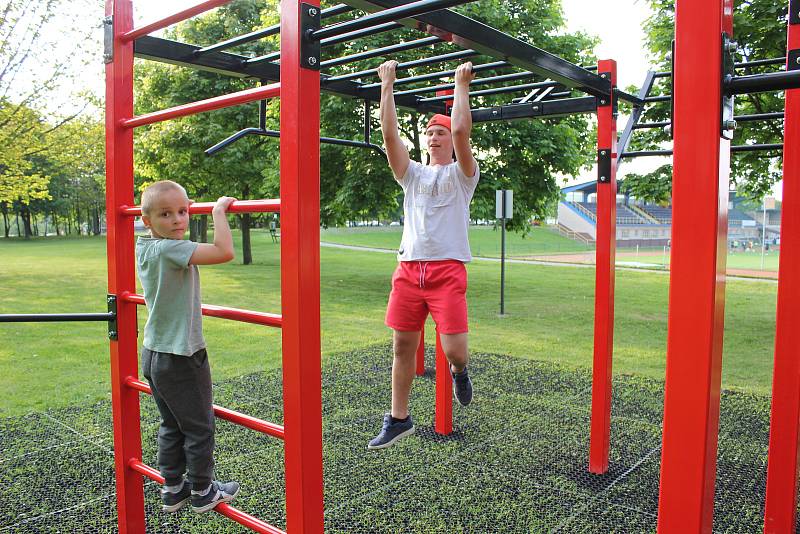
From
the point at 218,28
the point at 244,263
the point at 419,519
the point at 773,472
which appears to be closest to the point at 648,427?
the point at 773,472

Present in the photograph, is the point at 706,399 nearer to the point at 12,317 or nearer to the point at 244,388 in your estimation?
the point at 12,317

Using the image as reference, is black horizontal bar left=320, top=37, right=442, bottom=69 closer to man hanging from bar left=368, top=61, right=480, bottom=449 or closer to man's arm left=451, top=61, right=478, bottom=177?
man's arm left=451, top=61, right=478, bottom=177

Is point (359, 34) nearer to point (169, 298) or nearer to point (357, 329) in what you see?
point (169, 298)

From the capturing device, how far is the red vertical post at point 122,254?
2.35m

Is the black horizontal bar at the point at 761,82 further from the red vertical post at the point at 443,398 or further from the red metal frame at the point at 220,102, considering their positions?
the red vertical post at the point at 443,398

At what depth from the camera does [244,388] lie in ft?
16.0

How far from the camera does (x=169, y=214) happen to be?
2.02m

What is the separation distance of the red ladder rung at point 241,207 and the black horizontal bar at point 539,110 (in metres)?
2.12

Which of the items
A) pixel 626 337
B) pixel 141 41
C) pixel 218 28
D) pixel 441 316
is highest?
pixel 218 28

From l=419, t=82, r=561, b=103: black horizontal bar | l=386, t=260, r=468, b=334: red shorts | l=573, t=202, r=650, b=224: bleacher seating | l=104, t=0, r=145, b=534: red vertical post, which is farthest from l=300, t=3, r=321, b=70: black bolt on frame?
l=573, t=202, r=650, b=224: bleacher seating

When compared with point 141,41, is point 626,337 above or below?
below

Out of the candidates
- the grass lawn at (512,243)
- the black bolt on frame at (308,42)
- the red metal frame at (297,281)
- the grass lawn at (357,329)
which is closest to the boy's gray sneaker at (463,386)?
the red metal frame at (297,281)

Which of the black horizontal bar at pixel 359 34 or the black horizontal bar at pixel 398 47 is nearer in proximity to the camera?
the black horizontal bar at pixel 359 34

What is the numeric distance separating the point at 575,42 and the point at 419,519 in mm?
9772
